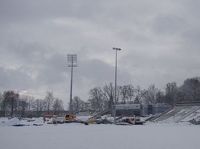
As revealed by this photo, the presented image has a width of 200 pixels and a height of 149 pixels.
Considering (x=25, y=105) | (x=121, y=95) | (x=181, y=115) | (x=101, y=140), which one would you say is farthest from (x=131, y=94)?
(x=101, y=140)

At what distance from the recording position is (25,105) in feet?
470

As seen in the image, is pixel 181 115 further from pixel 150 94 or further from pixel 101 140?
pixel 150 94

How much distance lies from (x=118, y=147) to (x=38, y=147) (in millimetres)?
3985

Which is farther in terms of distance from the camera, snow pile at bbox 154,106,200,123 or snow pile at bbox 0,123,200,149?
snow pile at bbox 154,106,200,123

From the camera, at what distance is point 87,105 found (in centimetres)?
15475

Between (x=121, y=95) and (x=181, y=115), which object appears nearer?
(x=181, y=115)

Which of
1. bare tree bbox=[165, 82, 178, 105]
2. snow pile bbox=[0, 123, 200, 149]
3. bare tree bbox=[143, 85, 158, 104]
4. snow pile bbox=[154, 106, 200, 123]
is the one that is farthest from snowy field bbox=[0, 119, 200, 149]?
bare tree bbox=[143, 85, 158, 104]

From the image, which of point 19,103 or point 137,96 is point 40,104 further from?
point 137,96

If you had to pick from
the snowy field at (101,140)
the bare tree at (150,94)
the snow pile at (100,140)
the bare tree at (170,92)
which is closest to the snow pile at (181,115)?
the snowy field at (101,140)

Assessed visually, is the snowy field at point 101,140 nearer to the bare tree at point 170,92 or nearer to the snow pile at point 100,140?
the snow pile at point 100,140

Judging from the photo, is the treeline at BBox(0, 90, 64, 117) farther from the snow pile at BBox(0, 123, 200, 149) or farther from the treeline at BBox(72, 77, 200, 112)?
the snow pile at BBox(0, 123, 200, 149)

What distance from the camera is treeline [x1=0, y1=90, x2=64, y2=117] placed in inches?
5271

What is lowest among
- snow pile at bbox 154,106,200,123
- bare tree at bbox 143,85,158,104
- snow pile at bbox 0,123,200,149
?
snow pile at bbox 0,123,200,149

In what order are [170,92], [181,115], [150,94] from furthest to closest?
[150,94] → [170,92] → [181,115]
